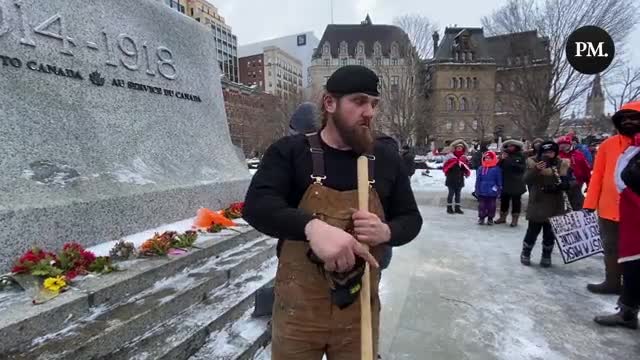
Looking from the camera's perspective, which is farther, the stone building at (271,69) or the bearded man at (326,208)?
the stone building at (271,69)

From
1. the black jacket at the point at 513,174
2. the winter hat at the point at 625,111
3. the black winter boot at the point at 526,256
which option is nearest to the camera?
the winter hat at the point at 625,111

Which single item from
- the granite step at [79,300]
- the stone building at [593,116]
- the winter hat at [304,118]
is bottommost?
the granite step at [79,300]

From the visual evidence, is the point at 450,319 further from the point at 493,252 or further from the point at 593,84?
the point at 593,84

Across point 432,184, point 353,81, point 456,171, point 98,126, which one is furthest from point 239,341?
point 432,184

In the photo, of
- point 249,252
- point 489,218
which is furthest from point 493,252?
point 249,252

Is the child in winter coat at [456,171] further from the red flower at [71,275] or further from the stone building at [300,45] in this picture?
the stone building at [300,45]

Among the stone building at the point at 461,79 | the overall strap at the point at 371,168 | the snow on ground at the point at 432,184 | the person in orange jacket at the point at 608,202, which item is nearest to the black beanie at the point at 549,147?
the person in orange jacket at the point at 608,202

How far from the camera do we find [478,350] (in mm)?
3252

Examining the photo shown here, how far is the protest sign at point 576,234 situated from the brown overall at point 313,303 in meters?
4.35

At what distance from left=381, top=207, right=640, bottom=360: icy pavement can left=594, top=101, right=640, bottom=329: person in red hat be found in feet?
0.49

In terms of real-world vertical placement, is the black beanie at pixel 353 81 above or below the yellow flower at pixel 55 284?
above

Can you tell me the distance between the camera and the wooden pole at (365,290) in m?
1.46

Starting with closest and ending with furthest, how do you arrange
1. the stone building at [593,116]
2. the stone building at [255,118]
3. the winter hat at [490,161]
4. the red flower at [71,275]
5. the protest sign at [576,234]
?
the red flower at [71,275]
the protest sign at [576,234]
the winter hat at [490,161]
the stone building at [593,116]
the stone building at [255,118]

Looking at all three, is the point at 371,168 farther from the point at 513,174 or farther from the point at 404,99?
the point at 404,99
